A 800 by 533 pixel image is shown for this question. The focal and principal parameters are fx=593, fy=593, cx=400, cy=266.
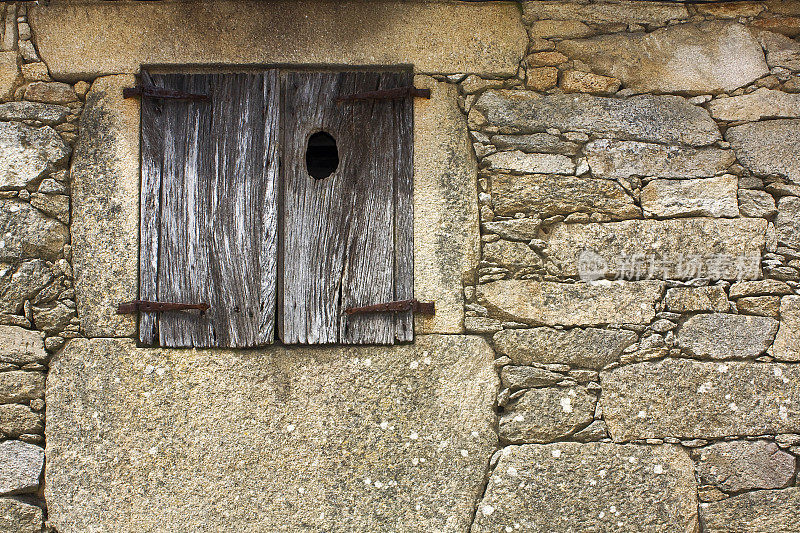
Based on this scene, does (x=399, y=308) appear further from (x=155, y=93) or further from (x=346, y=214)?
(x=155, y=93)

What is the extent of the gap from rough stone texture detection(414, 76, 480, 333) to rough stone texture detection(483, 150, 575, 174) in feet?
0.38

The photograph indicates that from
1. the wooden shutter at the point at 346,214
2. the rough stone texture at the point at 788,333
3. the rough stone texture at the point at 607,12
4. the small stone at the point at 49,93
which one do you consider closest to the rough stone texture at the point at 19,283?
the small stone at the point at 49,93

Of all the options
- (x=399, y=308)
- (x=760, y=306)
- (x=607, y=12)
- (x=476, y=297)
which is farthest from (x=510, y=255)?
(x=607, y=12)

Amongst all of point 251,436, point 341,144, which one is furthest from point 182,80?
point 251,436

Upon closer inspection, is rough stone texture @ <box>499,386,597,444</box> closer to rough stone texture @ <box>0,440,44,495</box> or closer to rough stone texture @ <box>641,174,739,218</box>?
rough stone texture @ <box>641,174,739,218</box>

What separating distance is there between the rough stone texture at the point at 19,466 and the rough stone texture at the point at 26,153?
1208 mm

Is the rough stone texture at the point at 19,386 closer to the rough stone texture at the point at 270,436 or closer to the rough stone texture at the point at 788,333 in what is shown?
the rough stone texture at the point at 270,436

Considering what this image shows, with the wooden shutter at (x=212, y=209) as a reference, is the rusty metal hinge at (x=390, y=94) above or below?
above

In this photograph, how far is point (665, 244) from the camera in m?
2.83

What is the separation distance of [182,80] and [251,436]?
1.73 metres

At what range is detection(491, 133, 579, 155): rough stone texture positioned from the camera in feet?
9.39

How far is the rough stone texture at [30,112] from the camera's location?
9.30 ft

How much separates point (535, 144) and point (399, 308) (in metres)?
1.03

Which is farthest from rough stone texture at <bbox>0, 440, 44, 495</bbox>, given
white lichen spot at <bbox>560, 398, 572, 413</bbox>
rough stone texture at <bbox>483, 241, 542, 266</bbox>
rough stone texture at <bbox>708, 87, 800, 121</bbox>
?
rough stone texture at <bbox>708, 87, 800, 121</bbox>
